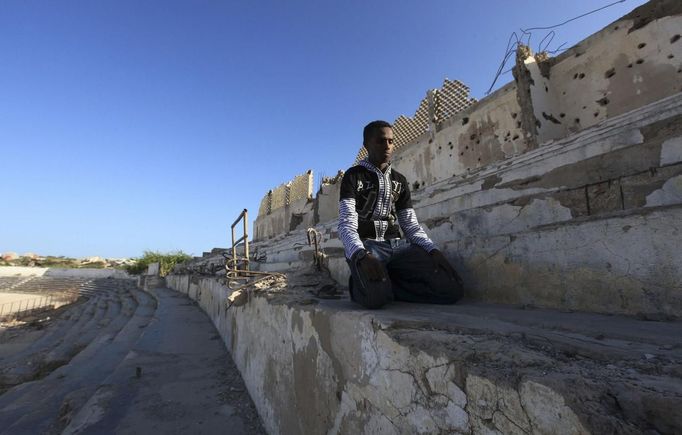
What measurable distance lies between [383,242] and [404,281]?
0.97 feet

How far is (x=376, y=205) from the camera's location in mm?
2389

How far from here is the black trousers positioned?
185 cm

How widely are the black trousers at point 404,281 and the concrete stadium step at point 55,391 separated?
3.81 metres

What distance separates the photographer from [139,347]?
18.4 ft

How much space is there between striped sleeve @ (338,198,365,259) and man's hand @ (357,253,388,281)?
0.13m

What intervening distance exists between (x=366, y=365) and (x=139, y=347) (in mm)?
5631

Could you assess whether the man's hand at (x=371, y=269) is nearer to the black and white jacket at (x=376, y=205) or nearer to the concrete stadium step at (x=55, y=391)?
the black and white jacket at (x=376, y=205)

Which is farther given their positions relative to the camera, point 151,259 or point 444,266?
point 151,259

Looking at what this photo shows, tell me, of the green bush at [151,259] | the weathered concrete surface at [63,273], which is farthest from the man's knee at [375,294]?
the weathered concrete surface at [63,273]

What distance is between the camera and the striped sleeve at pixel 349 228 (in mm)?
2066

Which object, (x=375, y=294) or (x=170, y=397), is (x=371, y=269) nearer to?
(x=375, y=294)

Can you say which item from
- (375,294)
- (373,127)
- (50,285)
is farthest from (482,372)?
(50,285)

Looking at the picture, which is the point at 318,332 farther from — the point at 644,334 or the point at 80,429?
the point at 80,429

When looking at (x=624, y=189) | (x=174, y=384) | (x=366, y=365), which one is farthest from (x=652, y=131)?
(x=174, y=384)
